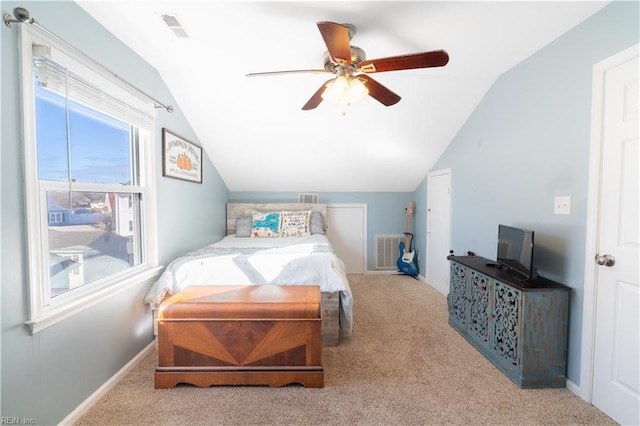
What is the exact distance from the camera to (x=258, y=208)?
4180mm

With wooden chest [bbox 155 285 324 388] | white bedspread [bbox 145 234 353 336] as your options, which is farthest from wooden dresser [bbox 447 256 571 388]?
wooden chest [bbox 155 285 324 388]

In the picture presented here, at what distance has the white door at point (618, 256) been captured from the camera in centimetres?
141

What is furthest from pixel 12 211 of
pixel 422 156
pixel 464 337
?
pixel 422 156

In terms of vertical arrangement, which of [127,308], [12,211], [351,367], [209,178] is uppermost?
[209,178]

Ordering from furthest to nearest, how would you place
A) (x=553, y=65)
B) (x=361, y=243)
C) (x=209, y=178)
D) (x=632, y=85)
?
(x=361, y=243)
(x=209, y=178)
(x=553, y=65)
(x=632, y=85)

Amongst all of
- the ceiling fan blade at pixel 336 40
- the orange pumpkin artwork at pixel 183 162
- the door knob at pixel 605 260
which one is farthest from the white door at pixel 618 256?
the orange pumpkin artwork at pixel 183 162

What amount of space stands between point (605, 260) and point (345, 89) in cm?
181

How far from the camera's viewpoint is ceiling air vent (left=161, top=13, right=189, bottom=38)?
1629mm

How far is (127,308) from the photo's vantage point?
1909 mm

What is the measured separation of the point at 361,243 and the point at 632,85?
3.37 metres

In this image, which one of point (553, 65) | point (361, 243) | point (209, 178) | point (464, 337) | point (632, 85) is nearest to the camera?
point (632, 85)

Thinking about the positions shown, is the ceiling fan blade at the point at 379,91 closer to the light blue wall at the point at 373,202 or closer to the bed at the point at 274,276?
the bed at the point at 274,276

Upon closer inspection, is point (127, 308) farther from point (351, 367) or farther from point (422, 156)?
point (422, 156)

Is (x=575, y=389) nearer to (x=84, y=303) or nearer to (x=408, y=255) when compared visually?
(x=408, y=255)
